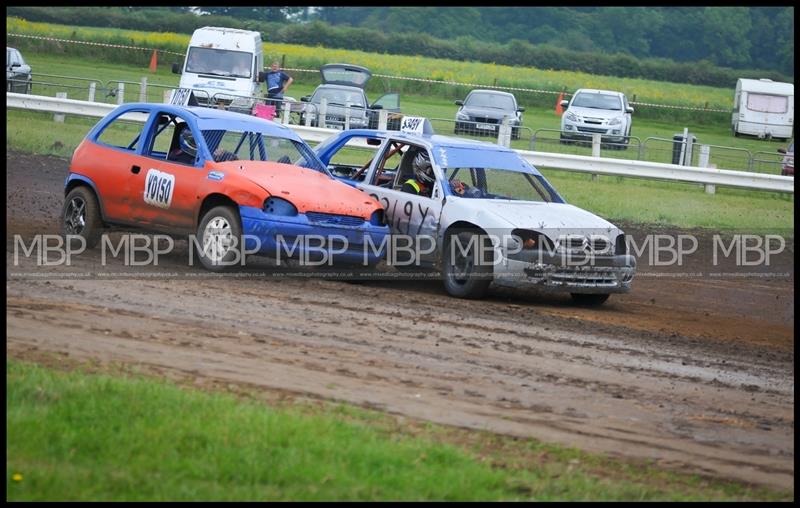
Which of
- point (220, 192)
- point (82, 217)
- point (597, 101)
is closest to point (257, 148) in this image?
point (220, 192)

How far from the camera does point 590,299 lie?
1260 cm

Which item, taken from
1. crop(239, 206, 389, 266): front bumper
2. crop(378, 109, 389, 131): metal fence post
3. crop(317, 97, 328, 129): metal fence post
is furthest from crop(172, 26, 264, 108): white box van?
crop(239, 206, 389, 266): front bumper

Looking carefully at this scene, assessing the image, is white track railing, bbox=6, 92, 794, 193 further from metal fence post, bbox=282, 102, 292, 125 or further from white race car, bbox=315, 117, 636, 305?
white race car, bbox=315, 117, 636, 305

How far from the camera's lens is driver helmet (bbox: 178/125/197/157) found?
41.8ft

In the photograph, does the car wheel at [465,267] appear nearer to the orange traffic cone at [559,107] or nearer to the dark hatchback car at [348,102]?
the dark hatchback car at [348,102]

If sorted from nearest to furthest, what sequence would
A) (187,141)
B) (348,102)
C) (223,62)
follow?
1. (187,141)
2. (348,102)
3. (223,62)

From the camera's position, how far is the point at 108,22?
63125 millimetres

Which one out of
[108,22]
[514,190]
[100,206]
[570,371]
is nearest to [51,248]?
[100,206]

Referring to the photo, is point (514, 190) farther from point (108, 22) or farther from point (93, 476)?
point (108, 22)

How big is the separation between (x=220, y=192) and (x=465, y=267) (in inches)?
94.4

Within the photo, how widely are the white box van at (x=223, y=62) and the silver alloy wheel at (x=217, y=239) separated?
20626 mm

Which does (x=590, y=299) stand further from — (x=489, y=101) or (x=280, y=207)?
(x=489, y=101)

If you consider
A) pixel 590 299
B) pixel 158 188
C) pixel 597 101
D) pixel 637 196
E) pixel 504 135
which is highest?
pixel 597 101

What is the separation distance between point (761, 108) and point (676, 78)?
20.4m
